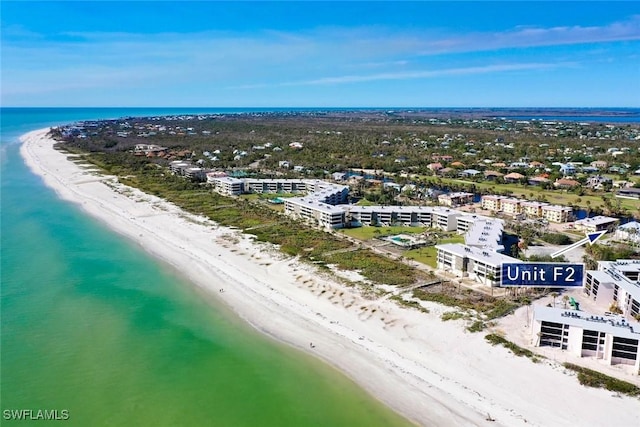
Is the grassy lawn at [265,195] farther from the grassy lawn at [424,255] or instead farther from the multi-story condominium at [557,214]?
the multi-story condominium at [557,214]

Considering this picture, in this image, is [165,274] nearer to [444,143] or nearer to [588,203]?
[588,203]

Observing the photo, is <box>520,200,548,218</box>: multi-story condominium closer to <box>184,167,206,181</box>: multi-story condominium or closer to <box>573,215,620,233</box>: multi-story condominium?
<box>573,215,620,233</box>: multi-story condominium

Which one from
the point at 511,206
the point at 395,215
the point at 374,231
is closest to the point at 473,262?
the point at 374,231

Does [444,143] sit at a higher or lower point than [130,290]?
higher

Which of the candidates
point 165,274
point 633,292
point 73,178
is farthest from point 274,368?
point 73,178

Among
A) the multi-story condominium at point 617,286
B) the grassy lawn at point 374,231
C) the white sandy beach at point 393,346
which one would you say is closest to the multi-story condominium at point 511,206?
the grassy lawn at point 374,231

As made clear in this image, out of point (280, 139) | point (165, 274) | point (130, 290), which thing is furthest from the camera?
point (280, 139)

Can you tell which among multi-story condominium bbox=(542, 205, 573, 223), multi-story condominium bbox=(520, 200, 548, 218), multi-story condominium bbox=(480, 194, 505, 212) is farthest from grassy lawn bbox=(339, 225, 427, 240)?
multi-story condominium bbox=(542, 205, 573, 223)
